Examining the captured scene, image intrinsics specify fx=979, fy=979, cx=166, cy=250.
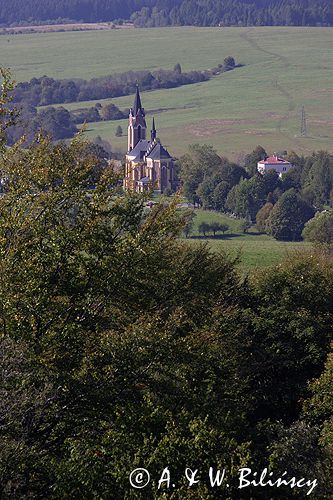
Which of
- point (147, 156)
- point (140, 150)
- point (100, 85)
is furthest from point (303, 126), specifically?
point (100, 85)

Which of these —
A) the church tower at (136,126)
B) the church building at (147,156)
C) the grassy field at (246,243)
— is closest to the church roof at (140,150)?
the church building at (147,156)

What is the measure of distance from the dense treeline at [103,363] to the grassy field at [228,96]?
101 meters

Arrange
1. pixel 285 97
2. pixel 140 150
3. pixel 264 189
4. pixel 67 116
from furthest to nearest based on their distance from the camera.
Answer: pixel 285 97 → pixel 67 116 → pixel 140 150 → pixel 264 189

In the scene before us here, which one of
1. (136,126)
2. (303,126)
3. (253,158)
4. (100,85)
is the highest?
(136,126)

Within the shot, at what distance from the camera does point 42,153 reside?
1725 cm

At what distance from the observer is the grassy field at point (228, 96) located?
130750 mm

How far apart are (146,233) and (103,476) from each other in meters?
4.91

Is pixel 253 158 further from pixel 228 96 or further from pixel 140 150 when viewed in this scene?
pixel 228 96

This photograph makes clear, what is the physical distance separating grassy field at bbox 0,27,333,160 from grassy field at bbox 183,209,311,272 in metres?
33.9

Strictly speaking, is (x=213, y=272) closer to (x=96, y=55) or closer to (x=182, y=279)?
(x=182, y=279)

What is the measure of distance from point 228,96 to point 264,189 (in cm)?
7062

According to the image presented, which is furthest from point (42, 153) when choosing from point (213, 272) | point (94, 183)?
point (213, 272)

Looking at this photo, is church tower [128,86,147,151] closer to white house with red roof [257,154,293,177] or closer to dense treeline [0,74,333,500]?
white house with red roof [257,154,293,177]

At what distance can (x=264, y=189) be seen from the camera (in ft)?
306
